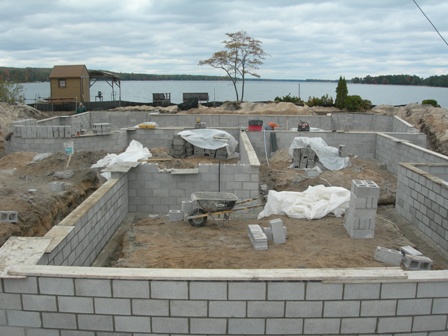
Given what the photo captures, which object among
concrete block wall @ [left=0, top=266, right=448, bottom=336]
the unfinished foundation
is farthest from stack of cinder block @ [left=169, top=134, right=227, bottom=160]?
concrete block wall @ [left=0, top=266, right=448, bottom=336]

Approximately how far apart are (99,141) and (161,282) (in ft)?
38.2

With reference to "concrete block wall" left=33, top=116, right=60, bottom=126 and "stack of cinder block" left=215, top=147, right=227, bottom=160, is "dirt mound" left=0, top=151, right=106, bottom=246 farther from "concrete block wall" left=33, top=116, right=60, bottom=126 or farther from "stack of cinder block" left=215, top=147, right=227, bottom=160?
"concrete block wall" left=33, top=116, right=60, bottom=126

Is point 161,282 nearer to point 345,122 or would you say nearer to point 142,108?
point 345,122

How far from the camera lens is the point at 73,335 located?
429 centimetres

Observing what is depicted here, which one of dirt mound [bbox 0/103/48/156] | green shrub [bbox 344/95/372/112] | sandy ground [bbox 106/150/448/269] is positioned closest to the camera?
sandy ground [bbox 106/150/448/269]

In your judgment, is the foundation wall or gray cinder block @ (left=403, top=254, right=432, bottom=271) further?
the foundation wall

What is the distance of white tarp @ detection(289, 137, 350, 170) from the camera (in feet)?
44.0

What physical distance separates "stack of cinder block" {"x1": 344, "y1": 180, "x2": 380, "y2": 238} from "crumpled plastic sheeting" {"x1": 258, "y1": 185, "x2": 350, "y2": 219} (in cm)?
100

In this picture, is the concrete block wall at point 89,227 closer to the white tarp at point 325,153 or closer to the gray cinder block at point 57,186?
the gray cinder block at point 57,186

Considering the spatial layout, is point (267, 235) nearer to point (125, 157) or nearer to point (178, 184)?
point (178, 184)

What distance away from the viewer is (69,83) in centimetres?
3006

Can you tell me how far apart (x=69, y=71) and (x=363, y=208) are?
2734 centimetres

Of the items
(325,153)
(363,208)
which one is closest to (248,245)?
(363,208)

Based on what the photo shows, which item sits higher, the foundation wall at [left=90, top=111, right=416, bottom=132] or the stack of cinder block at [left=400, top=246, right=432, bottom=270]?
the foundation wall at [left=90, top=111, right=416, bottom=132]
